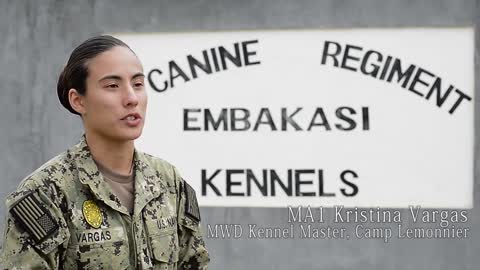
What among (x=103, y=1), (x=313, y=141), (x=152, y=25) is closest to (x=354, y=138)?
(x=313, y=141)

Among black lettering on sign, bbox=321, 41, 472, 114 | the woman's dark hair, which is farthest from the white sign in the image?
the woman's dark hair

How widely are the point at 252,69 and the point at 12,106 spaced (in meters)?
1.62

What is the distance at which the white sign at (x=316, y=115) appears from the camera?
5469mm

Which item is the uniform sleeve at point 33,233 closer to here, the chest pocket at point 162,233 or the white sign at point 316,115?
the chest pocket at point 162,233

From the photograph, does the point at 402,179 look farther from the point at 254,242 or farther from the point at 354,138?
the point at 254,242

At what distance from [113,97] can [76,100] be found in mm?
125

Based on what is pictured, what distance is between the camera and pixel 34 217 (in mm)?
2205

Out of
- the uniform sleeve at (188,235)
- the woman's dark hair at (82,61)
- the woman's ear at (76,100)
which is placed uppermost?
the woman's dark hair at (82,61)

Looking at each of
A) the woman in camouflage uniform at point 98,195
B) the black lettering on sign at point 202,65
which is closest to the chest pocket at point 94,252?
the woman in camouflage uniform at point 98,195

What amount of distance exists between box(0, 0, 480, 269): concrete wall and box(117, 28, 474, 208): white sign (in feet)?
0.26

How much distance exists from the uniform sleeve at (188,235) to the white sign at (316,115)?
9.97 ft

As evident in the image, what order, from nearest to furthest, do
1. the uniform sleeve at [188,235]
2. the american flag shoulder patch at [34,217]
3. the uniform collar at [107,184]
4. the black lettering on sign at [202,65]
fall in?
1. the american flag shoulder patch at [34,217]
2. the uniform collar at [107,184]
3. the uniform sleeve at [188,235]
4. the black lettering on sign at [202,65]

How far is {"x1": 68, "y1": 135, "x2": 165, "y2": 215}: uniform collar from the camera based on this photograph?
231 cm

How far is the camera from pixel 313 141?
555cm
